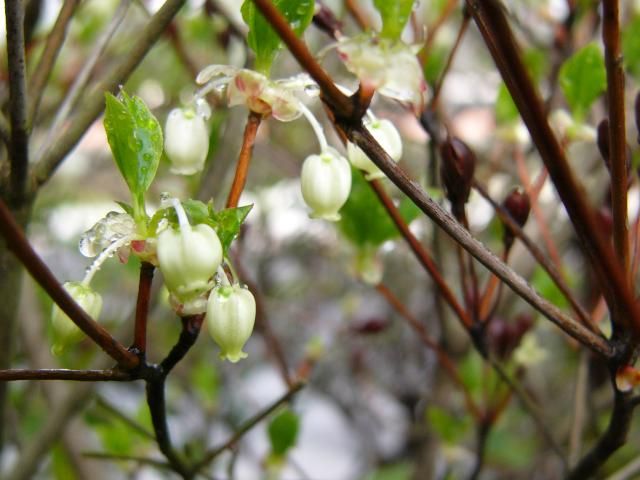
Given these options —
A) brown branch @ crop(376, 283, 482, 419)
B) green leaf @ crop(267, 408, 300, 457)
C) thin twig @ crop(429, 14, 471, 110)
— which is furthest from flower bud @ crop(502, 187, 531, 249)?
green leaf @ crop(267, 408, 300, 457)

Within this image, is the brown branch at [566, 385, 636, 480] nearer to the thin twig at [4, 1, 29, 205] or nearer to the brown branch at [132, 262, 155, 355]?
the brown branch at [132, 262, 155, 355]

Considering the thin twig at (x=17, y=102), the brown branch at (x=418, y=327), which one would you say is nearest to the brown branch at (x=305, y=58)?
the thin twig at (x=17, y=102)

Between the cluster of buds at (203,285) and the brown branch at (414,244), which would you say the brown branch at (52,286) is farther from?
the brown branch at (414,244)

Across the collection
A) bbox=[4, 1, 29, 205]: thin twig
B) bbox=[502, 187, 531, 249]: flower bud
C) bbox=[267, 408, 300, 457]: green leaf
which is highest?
bbox=[4, 1, 29, 205]: thin twig

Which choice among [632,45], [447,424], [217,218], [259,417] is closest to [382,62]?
[217,218]

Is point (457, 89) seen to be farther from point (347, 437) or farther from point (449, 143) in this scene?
point (449, 143)

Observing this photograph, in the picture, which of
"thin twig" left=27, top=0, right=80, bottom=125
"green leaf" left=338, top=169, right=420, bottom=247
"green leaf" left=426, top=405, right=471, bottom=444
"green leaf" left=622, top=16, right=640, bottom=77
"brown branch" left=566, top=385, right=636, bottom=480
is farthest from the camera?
"green leaf" left=426, top=405, right=471, bottom=444
